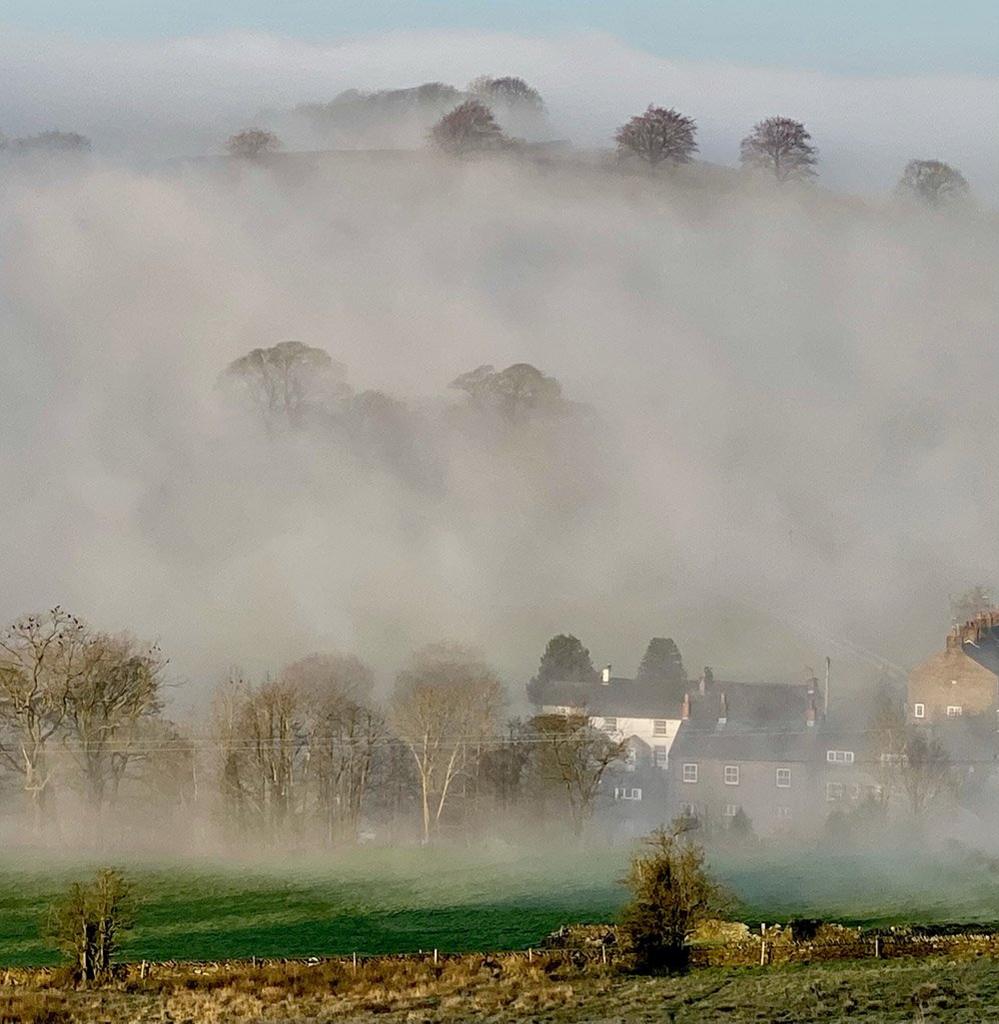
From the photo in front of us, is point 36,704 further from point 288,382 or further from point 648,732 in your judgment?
point 288,382

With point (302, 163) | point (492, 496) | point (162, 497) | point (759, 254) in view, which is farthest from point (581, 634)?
point (302, 163)

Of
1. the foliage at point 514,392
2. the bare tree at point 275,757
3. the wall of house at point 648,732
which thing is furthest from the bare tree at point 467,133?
the bare tree at point 275,757

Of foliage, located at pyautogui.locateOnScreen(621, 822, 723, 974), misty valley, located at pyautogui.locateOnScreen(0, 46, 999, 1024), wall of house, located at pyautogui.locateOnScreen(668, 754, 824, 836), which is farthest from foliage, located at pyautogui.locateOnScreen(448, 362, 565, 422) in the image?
foliage, located at pyautogui.locateOnScreen(621, 822, 723, 974)

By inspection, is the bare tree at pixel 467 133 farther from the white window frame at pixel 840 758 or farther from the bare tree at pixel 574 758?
the bare tree at pixel 574 758

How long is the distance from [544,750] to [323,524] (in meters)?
Result: 26.9

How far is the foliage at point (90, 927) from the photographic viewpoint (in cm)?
3338

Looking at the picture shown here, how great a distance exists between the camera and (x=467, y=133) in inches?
4948

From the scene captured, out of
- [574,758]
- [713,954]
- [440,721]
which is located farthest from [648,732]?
[713,954]

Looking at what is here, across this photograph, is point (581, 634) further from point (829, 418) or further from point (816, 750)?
point (829, 418)

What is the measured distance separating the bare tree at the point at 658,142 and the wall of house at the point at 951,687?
68662mm

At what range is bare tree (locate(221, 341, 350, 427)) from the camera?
85062mm

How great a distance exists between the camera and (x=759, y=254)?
113875 millimetres

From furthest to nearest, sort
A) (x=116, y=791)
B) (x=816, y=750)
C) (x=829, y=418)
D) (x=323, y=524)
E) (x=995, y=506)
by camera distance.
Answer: (x=829, y=418)
(x=995, y=506)
(x=323, y=524)
(x=816, y=750)
(x=116, y=791)

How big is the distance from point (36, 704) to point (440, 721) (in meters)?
11.3
